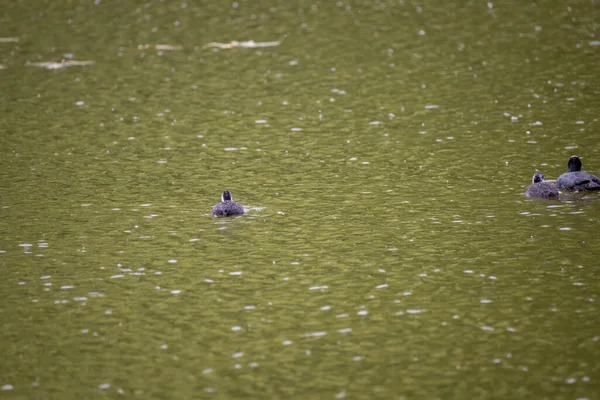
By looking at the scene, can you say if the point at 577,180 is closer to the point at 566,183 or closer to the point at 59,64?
the point at 566,183

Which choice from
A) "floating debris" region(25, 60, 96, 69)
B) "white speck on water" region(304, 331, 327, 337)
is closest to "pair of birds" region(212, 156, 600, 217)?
"white speck on water" region(304, 331, 327, 337)

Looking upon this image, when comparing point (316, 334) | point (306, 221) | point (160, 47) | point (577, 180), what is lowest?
point (316, 334)

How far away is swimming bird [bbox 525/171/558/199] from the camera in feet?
77.0

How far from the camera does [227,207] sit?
23.3 m

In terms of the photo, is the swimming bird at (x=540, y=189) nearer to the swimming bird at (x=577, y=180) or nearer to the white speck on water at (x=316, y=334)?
the swimming bird at (x=577, y=180)

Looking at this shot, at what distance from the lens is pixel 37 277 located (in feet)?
66.1

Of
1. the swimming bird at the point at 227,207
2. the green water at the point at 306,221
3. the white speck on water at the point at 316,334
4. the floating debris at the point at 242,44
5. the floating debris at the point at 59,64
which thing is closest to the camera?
the green water at the point at 306,221

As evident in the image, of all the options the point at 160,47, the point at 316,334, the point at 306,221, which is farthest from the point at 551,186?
the point at 160,47

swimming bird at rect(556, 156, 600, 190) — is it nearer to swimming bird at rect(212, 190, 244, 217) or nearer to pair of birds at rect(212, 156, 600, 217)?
pair of birds at rect(212, 156, 600, 217)

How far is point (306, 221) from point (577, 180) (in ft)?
23.2

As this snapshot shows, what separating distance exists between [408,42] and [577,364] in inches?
1242

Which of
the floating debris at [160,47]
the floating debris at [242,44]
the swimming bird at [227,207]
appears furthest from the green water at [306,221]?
the floating debris at [242,44]

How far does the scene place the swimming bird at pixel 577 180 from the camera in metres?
23.8

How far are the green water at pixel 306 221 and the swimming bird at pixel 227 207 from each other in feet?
0.85
